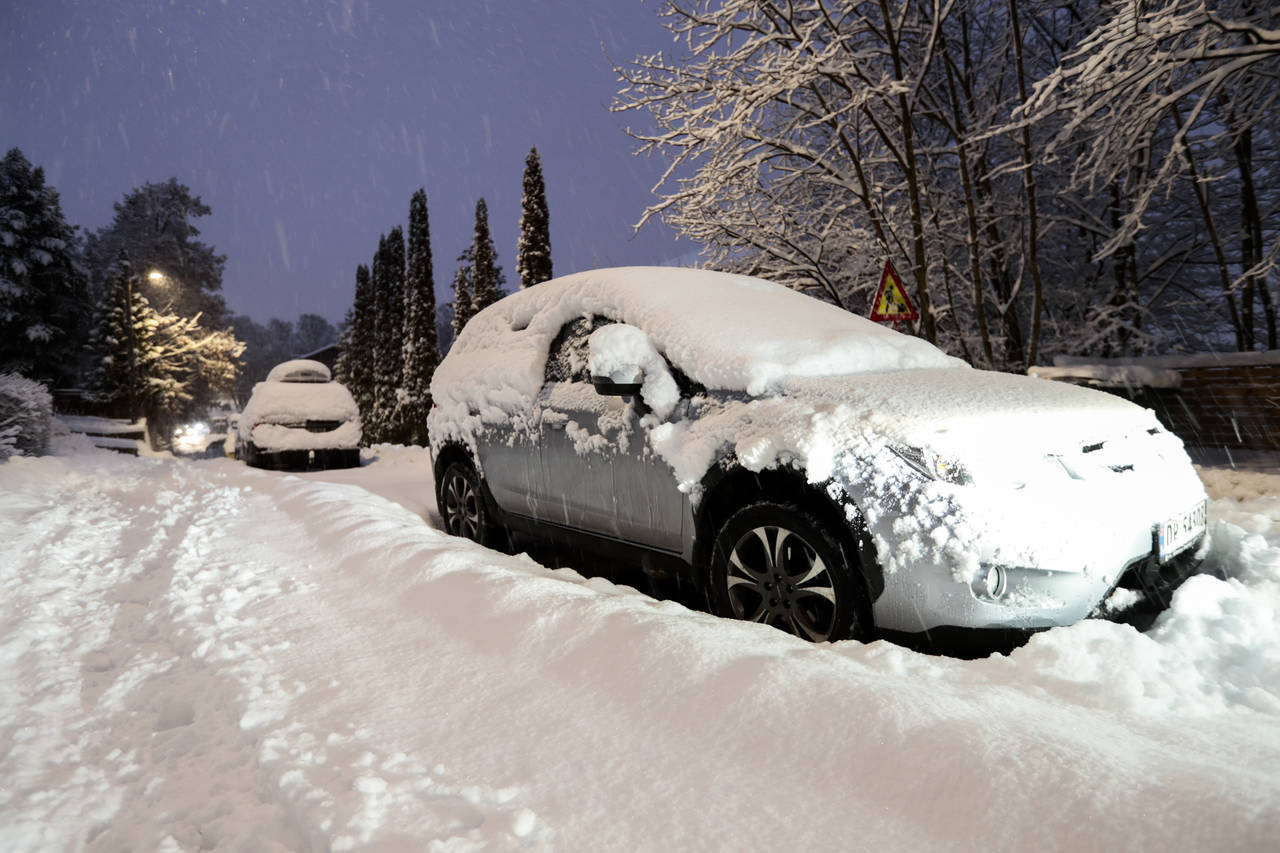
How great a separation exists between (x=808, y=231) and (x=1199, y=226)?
8.59 meters

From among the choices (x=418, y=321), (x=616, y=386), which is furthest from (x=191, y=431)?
(x=616, y=386)

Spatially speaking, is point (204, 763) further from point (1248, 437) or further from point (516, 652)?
point (1248, 437)

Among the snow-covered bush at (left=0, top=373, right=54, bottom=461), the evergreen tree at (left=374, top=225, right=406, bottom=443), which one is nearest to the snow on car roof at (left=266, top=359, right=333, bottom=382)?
the snow-covered bush at (left=0, top=373, right=54, bottom=461)

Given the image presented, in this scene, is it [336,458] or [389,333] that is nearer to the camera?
[336,458]

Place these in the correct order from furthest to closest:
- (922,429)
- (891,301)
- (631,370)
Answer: (891,301) → (631,370) → (922,429)

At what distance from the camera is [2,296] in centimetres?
2752

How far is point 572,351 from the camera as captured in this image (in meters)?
4.30

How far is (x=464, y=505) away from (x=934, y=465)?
3536 millimetres

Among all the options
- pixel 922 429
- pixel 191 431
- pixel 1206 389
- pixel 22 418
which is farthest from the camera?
pixel 191 431

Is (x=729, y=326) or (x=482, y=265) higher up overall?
(x=482, y=265)

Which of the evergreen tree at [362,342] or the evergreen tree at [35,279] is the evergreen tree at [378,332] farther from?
the evergreen tree at [35,279]

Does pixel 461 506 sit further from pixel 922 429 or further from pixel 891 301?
pixel 891 301

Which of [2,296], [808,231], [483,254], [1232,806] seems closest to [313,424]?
[808,231]

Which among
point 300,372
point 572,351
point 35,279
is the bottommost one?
point 572,351
